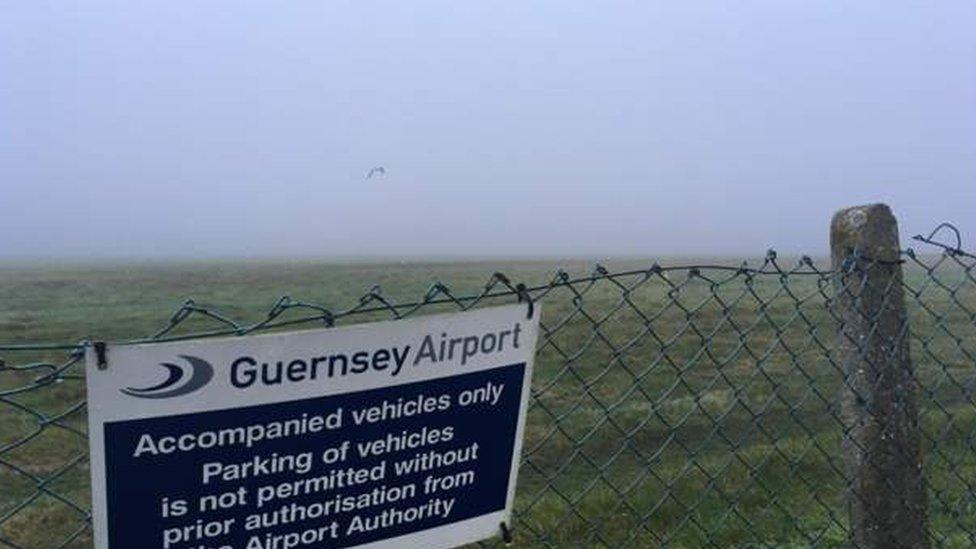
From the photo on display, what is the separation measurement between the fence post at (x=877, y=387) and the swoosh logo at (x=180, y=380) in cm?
232

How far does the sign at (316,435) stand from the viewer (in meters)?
1.98

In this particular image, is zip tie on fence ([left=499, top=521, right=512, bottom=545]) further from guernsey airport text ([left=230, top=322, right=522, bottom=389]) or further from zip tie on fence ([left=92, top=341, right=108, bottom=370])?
zip tie on fence ([left=92, top=341, right=108, bottom=370])

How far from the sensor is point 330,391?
7.21 feet

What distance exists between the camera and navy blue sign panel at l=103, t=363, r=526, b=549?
2021 mm

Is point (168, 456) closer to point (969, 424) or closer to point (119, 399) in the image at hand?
point (119, 399)

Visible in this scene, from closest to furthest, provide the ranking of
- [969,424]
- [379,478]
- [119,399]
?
1. [119,399]
2. [379,478]
3. [969,424]

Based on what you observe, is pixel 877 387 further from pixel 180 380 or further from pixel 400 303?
pixel 180 380

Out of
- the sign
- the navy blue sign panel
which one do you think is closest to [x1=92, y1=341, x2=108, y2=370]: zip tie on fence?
the sign

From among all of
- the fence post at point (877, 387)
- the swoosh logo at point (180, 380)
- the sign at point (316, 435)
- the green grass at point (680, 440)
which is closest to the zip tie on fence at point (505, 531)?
the sign at point (316, 435)

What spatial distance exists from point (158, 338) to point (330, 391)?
0.38 m

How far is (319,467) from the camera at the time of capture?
2.24 m

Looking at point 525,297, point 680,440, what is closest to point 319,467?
point 525,297

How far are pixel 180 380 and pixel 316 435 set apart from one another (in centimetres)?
35

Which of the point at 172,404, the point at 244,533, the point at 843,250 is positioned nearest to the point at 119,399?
the point at 172,404
